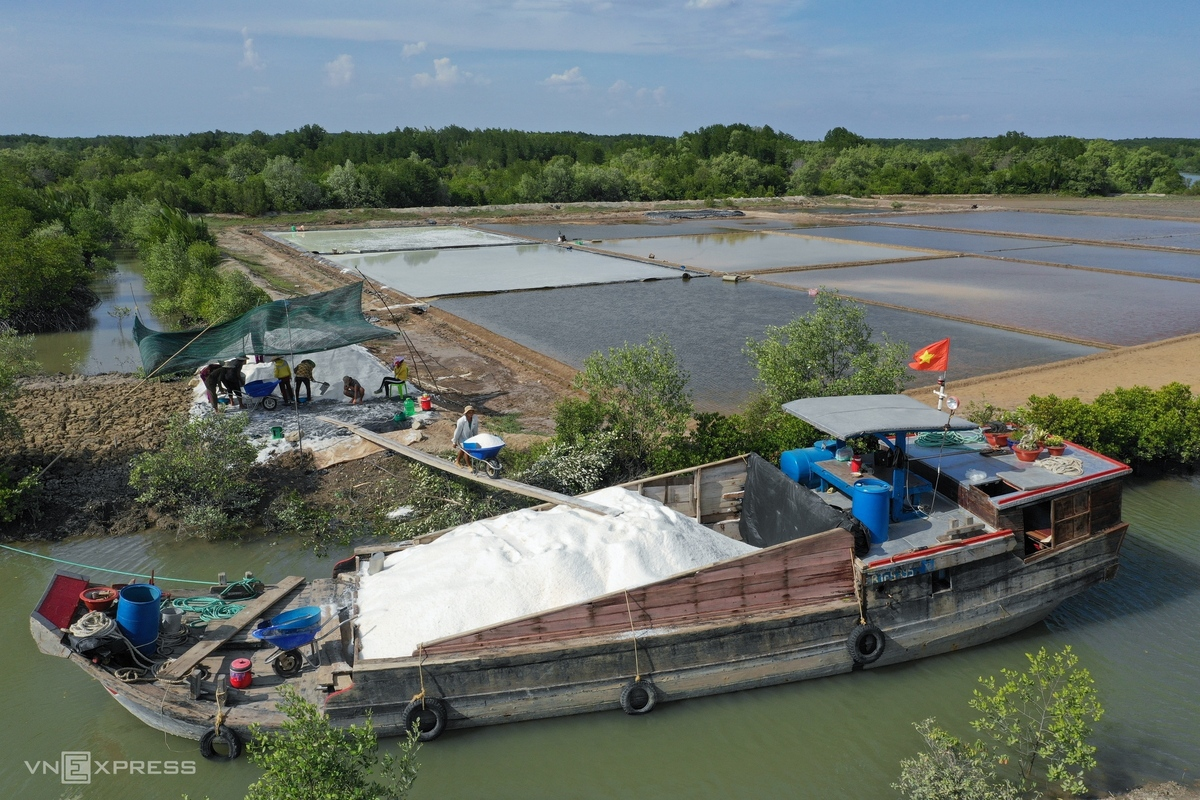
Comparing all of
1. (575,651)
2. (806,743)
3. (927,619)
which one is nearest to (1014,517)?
(927,619)

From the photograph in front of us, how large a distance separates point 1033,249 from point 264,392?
2115 inches

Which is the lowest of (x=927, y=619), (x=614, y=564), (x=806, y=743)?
(x=806, y=743)

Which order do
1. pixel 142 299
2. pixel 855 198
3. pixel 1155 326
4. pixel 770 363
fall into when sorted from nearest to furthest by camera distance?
pixel 770 363 → pixel 1155 326 → pixel 142 299 → pixel 855 198

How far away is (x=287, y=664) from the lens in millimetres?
9180

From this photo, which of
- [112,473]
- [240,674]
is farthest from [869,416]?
[112,473]

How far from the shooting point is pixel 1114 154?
11800 cm

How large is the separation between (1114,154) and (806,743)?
138 m

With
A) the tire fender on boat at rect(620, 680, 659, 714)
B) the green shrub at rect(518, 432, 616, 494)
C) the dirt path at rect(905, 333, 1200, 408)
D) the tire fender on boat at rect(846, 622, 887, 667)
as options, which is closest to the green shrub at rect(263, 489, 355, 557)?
the green shrub at rect(518, 432, 616, 494)

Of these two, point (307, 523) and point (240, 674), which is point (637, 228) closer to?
point (307, 523)

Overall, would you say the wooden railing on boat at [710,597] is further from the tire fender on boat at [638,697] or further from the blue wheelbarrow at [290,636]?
the blue wheelbarrow at [290,636]

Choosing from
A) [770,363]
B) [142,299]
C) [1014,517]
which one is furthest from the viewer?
[142,299]

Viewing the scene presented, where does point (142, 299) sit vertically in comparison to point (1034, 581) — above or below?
above

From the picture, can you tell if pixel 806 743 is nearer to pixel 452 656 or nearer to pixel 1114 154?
pixel 452 656

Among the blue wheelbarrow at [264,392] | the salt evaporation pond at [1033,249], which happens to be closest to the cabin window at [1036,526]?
the blue wheelbarrow at [264,392]
